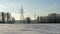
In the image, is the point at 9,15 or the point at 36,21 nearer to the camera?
the point at 36,21

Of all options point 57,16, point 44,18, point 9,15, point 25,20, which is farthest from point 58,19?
point 9,15

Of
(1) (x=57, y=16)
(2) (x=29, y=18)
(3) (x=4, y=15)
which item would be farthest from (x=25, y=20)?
(1) (x=57, y=16)

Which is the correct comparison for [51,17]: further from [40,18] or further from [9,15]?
[9,15]

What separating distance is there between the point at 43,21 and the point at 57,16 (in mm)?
4373

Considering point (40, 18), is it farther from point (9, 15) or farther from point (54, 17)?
point (9, 15)

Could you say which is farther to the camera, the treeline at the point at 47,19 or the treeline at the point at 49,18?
the treeline at the point at 49,18

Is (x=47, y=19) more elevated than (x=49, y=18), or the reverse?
(x=49, y=18)

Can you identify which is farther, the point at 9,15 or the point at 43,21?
the point at 9,15

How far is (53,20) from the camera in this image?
35.9 metres

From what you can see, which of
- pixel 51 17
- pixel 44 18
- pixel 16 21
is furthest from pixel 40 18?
pixel 16 21

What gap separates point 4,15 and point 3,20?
286 cm

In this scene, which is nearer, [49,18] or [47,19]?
[47,19]

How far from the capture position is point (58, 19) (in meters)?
34.2

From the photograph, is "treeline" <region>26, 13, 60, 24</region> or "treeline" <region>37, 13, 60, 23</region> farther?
"treeline" <region>37, 13, 60, 23</region>
